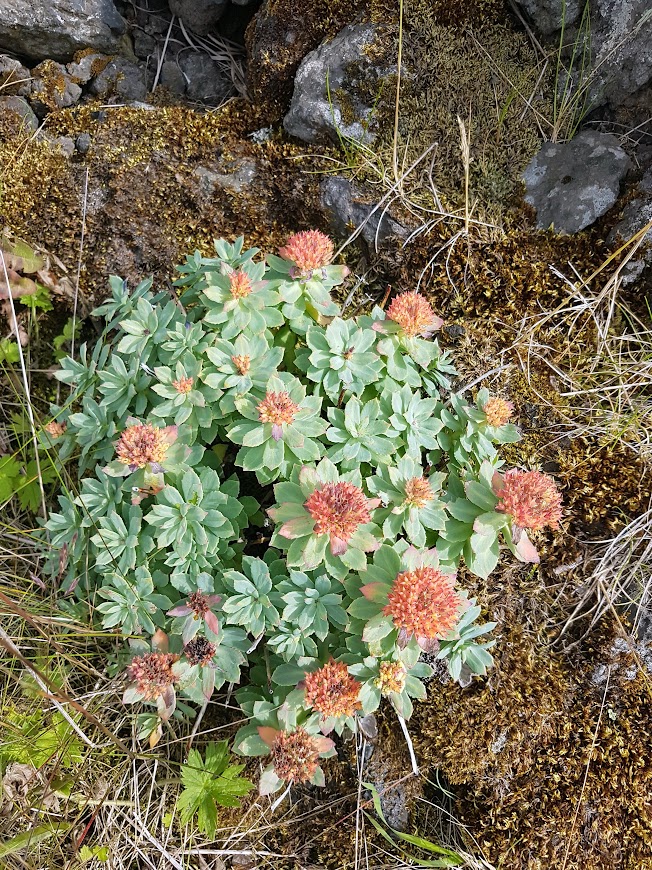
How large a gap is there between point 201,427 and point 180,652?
0.93 m

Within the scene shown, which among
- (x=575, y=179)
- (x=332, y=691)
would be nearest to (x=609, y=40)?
(x=575, y=179)

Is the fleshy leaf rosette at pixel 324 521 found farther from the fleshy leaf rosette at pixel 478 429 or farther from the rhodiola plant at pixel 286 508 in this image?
the fleshy leaf rosette at pixel 478 429

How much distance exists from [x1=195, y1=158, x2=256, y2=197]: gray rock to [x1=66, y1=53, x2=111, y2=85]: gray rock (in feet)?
3.29

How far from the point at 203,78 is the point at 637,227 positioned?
2.71 m

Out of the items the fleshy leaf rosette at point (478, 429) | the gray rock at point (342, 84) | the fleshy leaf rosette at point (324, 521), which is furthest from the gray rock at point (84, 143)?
the fleshy leaf rosette at point (478, 429)

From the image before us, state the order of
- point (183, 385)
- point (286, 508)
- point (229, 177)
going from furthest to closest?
1. point (229, 177)
2. point (183, 385)
3. point (286, 508)

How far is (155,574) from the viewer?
7.97ft

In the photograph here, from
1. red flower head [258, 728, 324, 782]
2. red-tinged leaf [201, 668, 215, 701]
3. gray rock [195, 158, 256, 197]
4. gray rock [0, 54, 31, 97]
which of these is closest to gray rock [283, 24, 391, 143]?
gray rock [195, 158, 256, 197]

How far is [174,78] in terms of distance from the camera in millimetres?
3594

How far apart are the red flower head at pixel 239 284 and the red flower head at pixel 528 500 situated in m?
1.31

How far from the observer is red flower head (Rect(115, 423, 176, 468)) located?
7.16ft

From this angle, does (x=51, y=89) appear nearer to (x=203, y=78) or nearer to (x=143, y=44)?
(x=143, y=44)

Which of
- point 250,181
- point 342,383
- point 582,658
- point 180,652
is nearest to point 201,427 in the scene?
point 342,383

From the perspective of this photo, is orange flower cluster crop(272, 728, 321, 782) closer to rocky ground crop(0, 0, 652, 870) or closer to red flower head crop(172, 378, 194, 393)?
rocky ground crop(0, 0, 652, 870)
